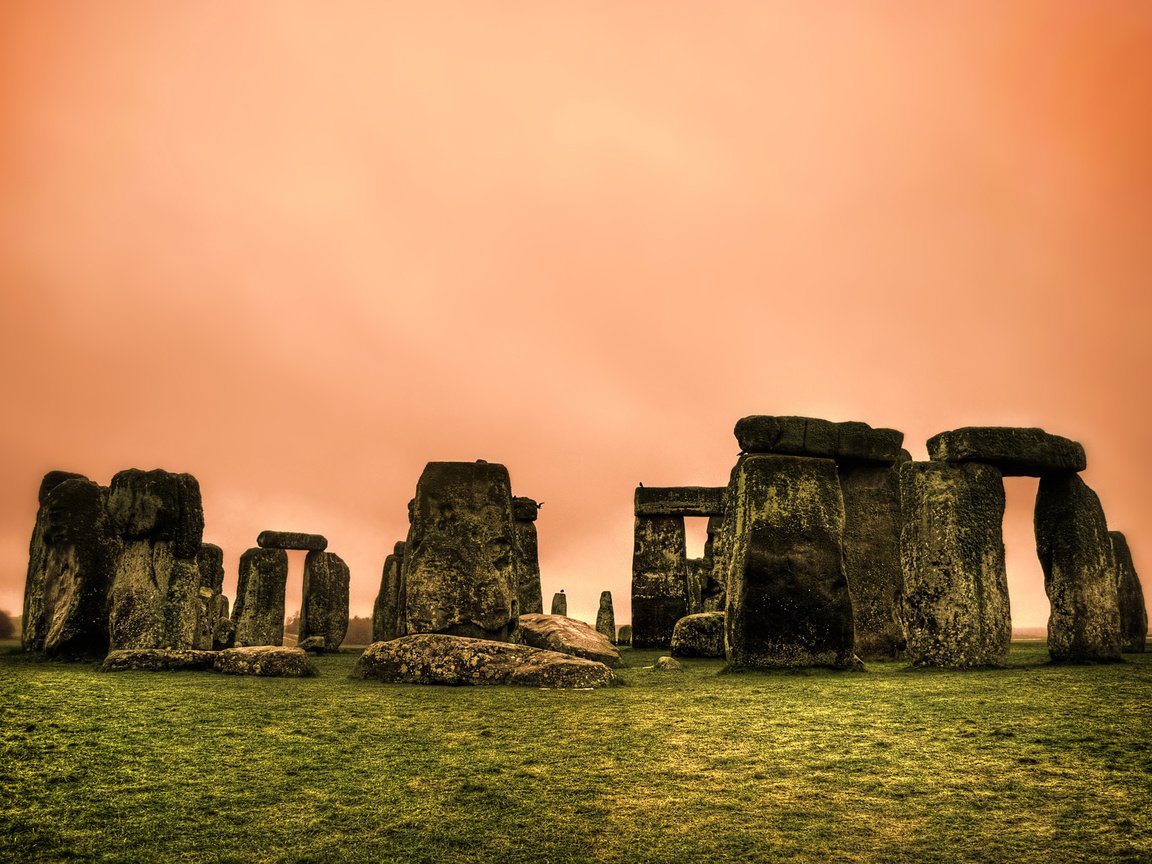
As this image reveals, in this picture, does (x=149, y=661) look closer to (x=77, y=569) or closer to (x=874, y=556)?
(x=77, y=569)

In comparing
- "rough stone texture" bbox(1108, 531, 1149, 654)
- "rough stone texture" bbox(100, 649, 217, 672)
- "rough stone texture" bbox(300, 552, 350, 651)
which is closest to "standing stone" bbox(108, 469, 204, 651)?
"rough stone texture" bbox(100, 649, 217, 672)

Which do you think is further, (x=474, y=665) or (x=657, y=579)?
(x=657, y=579)

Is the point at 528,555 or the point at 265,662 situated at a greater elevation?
the point at 528,555

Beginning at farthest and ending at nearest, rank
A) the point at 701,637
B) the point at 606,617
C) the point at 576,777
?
the point at 606,617 < the point at 701,637 < the point at 576,777

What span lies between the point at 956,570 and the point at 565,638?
4.64 meters

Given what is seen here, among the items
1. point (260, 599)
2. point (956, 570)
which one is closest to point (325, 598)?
point (260, 599)

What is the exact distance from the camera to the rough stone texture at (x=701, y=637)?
1204 cm

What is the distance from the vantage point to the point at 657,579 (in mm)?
17766

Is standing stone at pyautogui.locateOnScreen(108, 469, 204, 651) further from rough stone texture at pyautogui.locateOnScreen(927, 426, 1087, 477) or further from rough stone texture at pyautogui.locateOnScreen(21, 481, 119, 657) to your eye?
rough stone texture at pyautogui.locateOnScreen(927, 426, 1087, 477)

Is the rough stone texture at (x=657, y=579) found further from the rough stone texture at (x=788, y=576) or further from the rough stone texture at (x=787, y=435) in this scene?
the rough stone texture at (x=788, y=576)

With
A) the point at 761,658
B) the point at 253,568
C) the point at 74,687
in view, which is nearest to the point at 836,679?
the point at 761,658

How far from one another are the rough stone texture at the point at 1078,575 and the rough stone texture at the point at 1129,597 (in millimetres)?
3223

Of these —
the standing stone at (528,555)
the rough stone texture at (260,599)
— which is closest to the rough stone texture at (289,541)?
the rough stone texture at (260,599)

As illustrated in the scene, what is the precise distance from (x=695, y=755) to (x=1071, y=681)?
424cm
